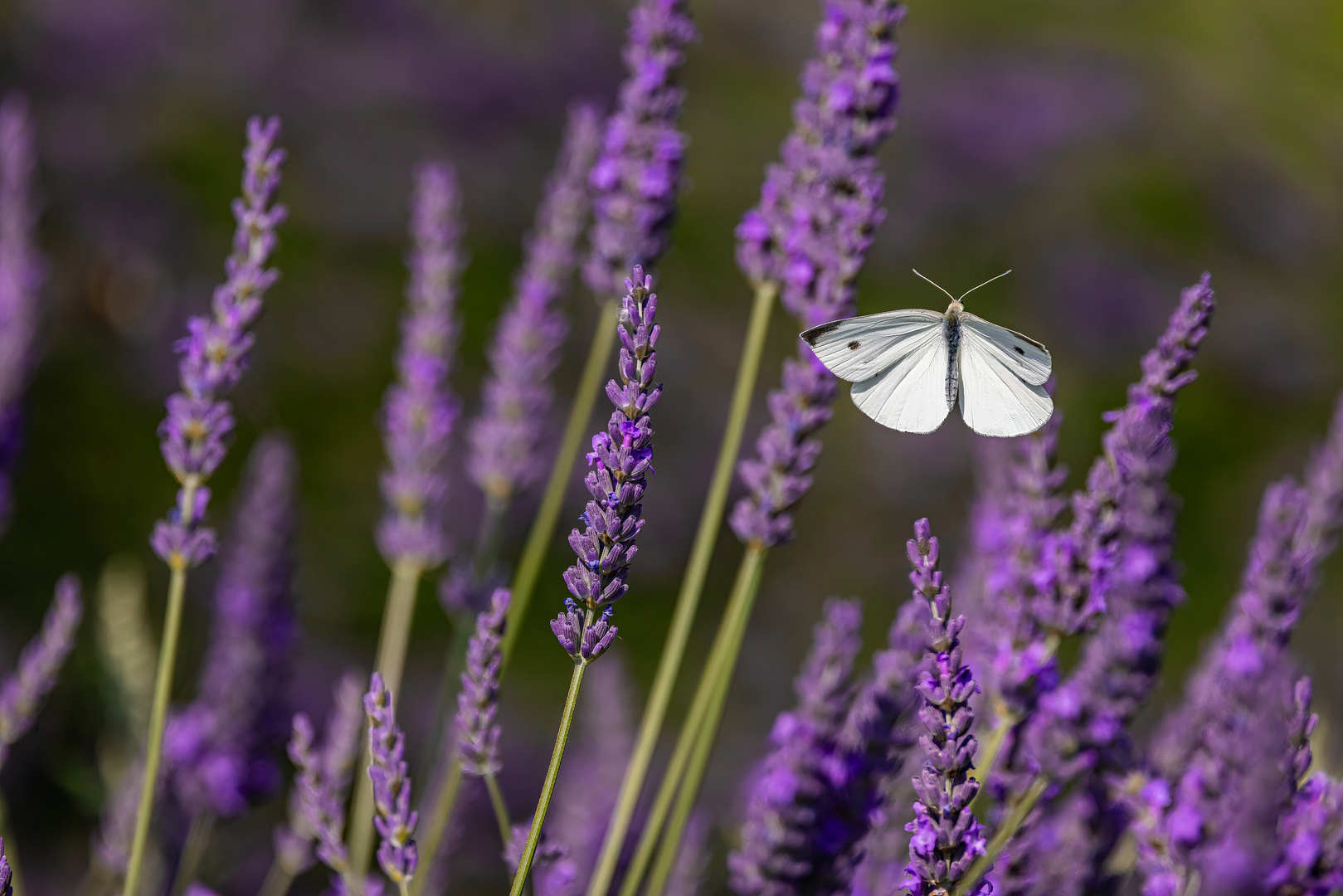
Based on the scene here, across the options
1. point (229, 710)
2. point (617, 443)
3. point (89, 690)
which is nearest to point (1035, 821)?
point (617, 443)

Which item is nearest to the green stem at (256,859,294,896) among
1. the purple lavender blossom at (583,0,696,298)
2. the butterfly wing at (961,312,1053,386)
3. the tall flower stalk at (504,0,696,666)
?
the tall flower stalk at (504,0,696,666)

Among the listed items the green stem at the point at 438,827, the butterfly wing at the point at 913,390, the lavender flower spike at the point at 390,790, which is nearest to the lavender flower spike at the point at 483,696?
the lavender flower spike at the point at 390,790

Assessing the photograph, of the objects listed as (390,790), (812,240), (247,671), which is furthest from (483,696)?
(247,671)

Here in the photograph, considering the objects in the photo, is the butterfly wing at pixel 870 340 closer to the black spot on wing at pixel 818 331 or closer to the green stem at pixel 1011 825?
the black spot on wing at pixel 818 331

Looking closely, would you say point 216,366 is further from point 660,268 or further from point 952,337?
point 660,268

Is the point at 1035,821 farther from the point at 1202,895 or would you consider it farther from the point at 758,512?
the point at 758,512

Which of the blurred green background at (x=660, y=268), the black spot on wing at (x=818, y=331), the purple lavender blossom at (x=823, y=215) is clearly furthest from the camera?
the blurred green background at (x=660, y=268)
